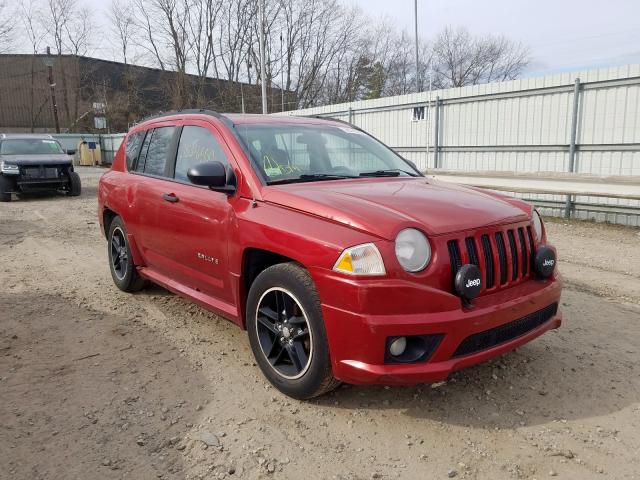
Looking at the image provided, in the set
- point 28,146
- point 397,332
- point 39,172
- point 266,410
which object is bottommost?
point 266,410

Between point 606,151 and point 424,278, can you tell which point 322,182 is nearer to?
point 424,278

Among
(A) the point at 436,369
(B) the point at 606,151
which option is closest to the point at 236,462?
(A) the point at 436,369

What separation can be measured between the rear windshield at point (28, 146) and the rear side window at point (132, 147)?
36.0 feet

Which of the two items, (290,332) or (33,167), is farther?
(33,167)

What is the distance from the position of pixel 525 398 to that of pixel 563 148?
862 centimetres

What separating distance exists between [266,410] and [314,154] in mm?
1928

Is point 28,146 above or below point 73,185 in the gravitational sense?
above

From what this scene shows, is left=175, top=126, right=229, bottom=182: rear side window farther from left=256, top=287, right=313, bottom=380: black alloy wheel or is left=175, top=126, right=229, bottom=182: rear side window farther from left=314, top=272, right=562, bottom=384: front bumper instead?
left=314, top=272, right=562, bottom=384: front bumper

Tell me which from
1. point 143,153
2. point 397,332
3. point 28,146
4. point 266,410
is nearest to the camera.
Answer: point 397,332

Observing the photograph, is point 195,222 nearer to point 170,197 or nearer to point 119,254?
point 170,197

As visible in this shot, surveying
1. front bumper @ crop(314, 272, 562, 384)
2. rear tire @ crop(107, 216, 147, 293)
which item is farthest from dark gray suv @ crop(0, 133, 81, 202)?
front bumper @ crop(314, 272, 562, 384)

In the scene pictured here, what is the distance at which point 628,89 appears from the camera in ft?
29.8

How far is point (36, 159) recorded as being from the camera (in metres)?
13.7

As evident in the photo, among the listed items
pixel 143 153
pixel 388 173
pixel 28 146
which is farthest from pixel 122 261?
pixel 28 146
